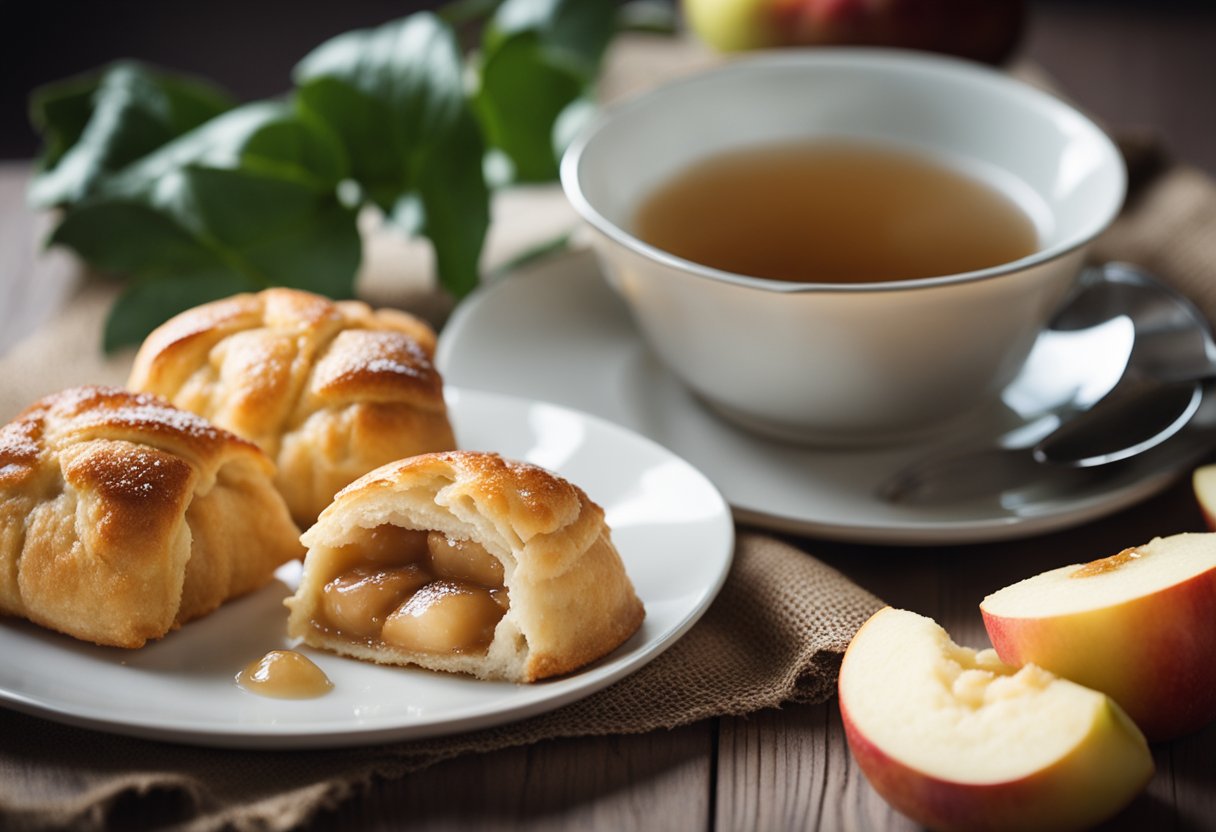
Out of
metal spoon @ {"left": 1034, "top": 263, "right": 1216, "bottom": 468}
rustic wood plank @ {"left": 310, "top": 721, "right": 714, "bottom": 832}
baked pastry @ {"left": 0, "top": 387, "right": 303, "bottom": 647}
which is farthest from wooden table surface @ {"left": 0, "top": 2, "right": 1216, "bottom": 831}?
baked pastry @ {"left": 0, "top": 387, "right": 303, "bottom": 647}

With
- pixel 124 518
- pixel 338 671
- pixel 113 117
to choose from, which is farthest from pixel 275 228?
pixel 338 671

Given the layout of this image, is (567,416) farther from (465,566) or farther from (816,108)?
(816,108)

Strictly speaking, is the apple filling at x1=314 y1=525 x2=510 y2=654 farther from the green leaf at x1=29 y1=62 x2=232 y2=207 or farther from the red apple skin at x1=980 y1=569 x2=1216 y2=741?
the green leaf at x1=29 y1=62 x2=232 y2=207

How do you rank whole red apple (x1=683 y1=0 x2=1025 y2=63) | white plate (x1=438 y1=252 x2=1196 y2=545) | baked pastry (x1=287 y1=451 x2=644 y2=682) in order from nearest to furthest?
baked pastry (x1=287 y1=451 x2=644 y2=682) < white plate (x1=438 y1=252 x2=1196 y2=545) < whole red apple (x1=683 y1=0 x2=1025 y2=63)

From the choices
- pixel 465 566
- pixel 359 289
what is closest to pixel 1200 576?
pixel 465 566

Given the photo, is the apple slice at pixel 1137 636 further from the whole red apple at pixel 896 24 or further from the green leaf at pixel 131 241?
the whole red apple at pixel 896 24

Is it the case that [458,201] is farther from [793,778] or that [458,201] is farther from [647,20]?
[793,778]

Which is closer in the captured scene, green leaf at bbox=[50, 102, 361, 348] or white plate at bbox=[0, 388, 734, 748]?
white plate at bbox=[0, 388, 734, 748]
